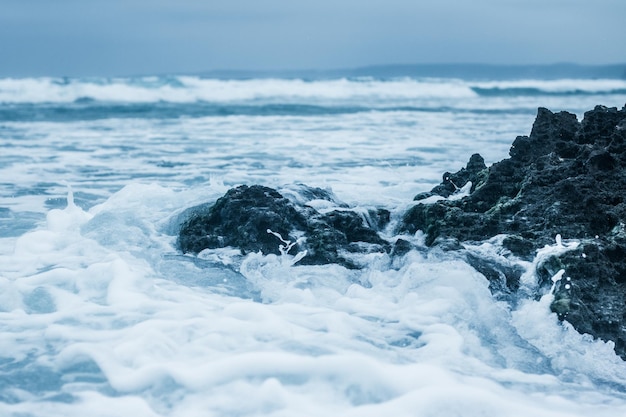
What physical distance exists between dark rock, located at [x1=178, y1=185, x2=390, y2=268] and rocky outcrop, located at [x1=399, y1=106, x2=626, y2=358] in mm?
422

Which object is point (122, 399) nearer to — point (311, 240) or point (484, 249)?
point (311, 240)

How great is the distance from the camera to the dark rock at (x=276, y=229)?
4516 mm

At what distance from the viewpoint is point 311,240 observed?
14.9 feet

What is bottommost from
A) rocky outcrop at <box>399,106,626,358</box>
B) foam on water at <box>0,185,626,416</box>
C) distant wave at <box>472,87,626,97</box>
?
foam on water at <box>0,185,626,416</box>

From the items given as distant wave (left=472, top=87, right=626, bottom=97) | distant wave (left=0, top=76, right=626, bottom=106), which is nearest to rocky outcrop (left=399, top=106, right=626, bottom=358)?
distant wave (left=0, top=76, right=626, bottom=106)

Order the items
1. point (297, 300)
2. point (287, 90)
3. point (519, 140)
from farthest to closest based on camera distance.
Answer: point (287, 90), point (519, 140), point (297, 300)

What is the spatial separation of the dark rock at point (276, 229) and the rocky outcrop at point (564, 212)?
422 mm

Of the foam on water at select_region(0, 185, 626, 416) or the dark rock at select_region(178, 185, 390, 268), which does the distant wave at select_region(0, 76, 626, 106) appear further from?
the foam on water at select_region(0, 185, 626, 416)

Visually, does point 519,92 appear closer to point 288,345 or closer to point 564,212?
point 564,212

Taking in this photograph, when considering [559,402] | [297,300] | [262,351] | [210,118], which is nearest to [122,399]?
[262,351]

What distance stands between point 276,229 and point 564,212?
1764mm

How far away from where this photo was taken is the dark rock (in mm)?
4516

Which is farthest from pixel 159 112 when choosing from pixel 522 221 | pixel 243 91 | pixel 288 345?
pixel 288 345

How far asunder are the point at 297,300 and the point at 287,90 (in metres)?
33.1
